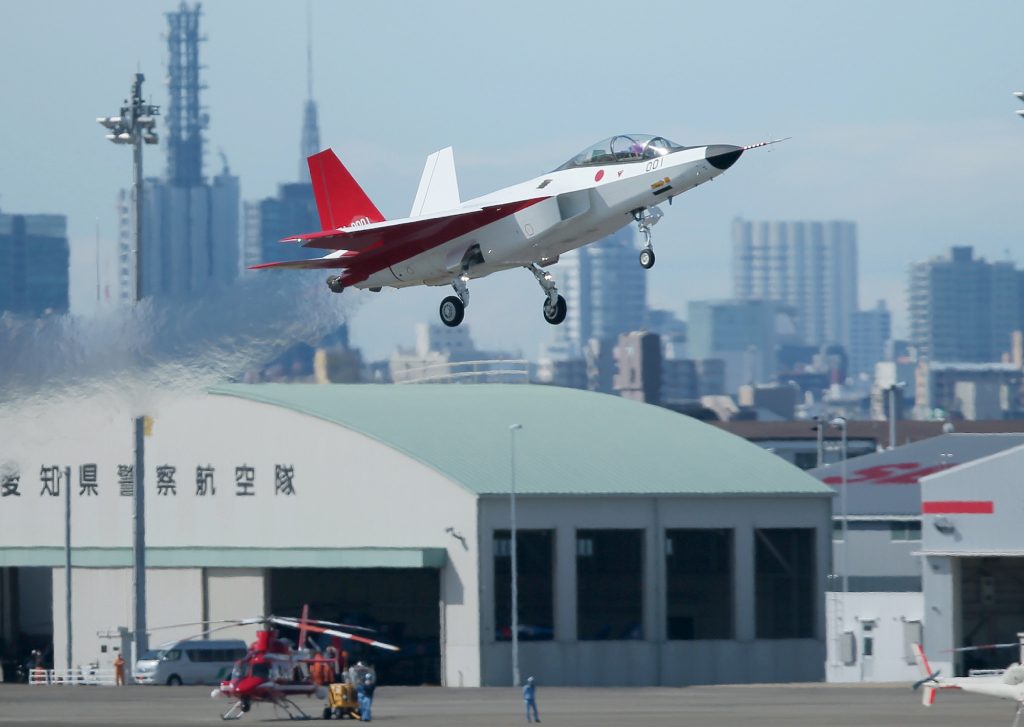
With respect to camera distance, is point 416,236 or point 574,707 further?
point 574,707

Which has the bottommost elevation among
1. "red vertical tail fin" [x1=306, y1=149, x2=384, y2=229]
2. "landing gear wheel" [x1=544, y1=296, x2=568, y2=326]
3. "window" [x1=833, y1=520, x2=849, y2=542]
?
"window" [x1=833, y1=520, x2=849, y2=542]

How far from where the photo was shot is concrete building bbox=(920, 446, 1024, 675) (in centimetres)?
7138

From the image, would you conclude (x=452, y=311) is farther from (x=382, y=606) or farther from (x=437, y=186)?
(x=382, y=606)

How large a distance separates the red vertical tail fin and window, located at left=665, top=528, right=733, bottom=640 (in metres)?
41.2

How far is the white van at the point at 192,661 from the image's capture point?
3132 inches

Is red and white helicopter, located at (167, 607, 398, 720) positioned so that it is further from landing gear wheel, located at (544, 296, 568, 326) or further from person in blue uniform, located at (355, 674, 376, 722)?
landing gear wheel, located at (544, 296, 568, 326)

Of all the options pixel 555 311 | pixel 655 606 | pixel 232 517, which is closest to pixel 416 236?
pixel 555 311

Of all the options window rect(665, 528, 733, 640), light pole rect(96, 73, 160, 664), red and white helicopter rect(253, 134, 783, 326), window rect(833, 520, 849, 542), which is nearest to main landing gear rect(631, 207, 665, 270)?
red and white helicopter rect(253, 134, 783, 326)

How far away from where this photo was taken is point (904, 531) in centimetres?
10638

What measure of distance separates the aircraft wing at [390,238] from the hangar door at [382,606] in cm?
4799

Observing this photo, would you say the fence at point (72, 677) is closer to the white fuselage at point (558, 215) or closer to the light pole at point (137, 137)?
the light pole at point (137, 137)

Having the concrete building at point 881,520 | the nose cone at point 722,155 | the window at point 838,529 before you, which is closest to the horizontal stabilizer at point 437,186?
the nose cone at point 722,155

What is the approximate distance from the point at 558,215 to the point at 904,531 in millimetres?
65773

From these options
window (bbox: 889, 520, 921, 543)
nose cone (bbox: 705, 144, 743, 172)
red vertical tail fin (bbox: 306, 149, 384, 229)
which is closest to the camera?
nose cone (bbox: 705, 144, 743, 172)
